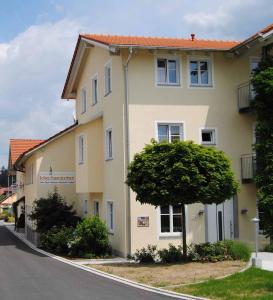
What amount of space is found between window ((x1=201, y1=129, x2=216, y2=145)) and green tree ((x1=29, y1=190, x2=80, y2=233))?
8.54 meters

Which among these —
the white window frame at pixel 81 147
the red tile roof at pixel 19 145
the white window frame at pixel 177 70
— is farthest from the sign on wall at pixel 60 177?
the red tile roof at pixel 19 145

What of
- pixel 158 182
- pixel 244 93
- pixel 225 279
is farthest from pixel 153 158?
pixel 244 93

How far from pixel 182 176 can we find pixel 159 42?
24.4 ft

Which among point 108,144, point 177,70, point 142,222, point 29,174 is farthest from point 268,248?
point 29,174

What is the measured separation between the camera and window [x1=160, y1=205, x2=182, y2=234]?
2216cm

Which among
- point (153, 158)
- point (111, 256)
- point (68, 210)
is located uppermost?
point (153, 158)

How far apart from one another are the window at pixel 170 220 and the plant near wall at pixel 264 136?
3271mm

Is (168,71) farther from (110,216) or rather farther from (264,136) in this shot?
(110,216)

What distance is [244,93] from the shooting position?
23375mm

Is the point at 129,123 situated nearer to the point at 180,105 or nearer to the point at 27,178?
the point at 180,105

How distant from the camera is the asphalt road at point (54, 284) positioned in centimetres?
1262

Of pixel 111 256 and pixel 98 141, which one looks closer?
pixel 111 256

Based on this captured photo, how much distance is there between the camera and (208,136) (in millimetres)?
23391

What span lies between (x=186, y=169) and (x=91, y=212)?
37.8ft
